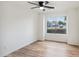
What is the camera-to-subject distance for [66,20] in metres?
6.49

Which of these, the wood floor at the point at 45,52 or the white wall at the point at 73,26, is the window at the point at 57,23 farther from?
the wood floor at the point at 45,52

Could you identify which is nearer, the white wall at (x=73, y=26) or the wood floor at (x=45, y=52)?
the wood floor at (x=45, y=52)

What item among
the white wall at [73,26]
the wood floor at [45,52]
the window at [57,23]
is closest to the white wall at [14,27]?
the wood floor at [45,52]

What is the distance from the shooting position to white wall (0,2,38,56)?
4.00m

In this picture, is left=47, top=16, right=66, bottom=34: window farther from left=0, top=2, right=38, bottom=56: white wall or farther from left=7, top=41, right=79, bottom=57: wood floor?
left=7, top=41, right=79, bottom=57: wood floor

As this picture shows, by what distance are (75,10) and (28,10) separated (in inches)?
98.0

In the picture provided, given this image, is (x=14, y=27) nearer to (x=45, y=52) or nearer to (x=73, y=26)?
(x=45, y=52)

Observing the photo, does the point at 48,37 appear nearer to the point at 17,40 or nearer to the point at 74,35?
the point at 74,35

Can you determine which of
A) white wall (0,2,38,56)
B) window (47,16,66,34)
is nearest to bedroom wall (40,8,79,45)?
window (47,16,66,34)

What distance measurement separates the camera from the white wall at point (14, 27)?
13.1ft

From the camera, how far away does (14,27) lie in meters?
4.48

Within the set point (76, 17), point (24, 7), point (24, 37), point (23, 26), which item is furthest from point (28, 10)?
point (76, 17)

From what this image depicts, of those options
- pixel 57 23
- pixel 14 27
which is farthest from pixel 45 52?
pixel 57 23

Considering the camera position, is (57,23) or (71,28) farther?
(57,23)
